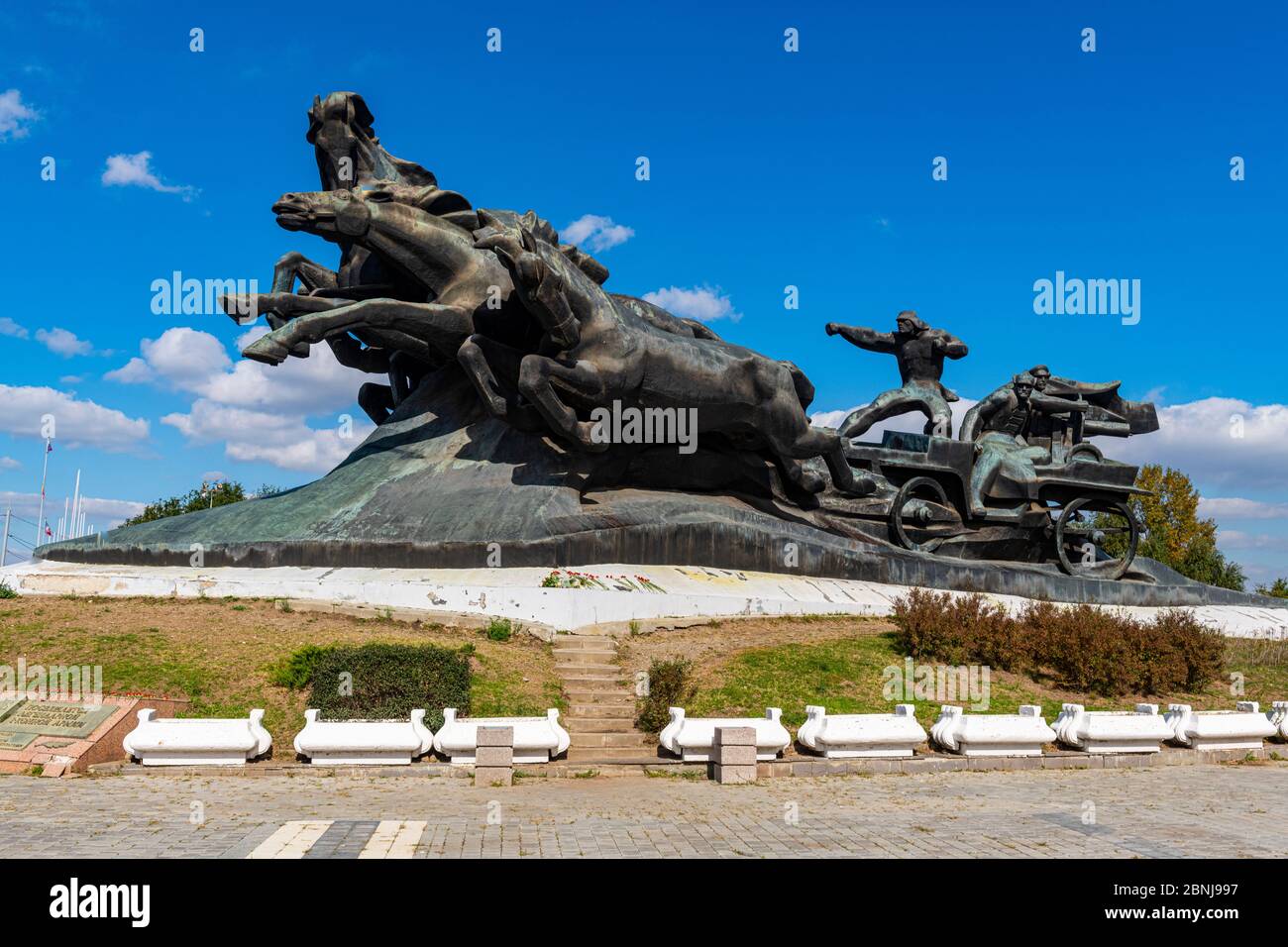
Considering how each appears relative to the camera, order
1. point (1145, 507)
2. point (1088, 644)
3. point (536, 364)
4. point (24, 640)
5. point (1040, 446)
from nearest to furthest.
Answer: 1. point (24, 640)
2. point (1088, 644)
3. point (536, 364)
4. point (1040, 446)
5. point (1145, 507)

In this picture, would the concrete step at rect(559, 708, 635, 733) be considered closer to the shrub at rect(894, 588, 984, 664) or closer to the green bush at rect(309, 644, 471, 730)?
the green bush at rect(309, 644, 471, 730)

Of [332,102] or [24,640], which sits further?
[332,102]

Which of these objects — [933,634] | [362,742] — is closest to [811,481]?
[933,634]

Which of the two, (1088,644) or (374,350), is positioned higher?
(374,350)

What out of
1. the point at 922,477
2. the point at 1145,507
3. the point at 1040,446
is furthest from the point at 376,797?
the point at 1145,507

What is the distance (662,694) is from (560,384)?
6.20m

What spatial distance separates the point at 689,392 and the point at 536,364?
2.86 meters

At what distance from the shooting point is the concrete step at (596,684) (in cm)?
1209

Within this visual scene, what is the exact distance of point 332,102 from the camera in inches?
728

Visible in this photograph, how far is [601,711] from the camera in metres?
11.6

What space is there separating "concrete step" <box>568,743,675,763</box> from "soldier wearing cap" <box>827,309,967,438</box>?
12630 millimetres

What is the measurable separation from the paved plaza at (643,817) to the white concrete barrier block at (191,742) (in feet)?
0.80

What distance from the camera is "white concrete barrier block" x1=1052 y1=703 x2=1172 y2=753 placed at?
10.8 m
